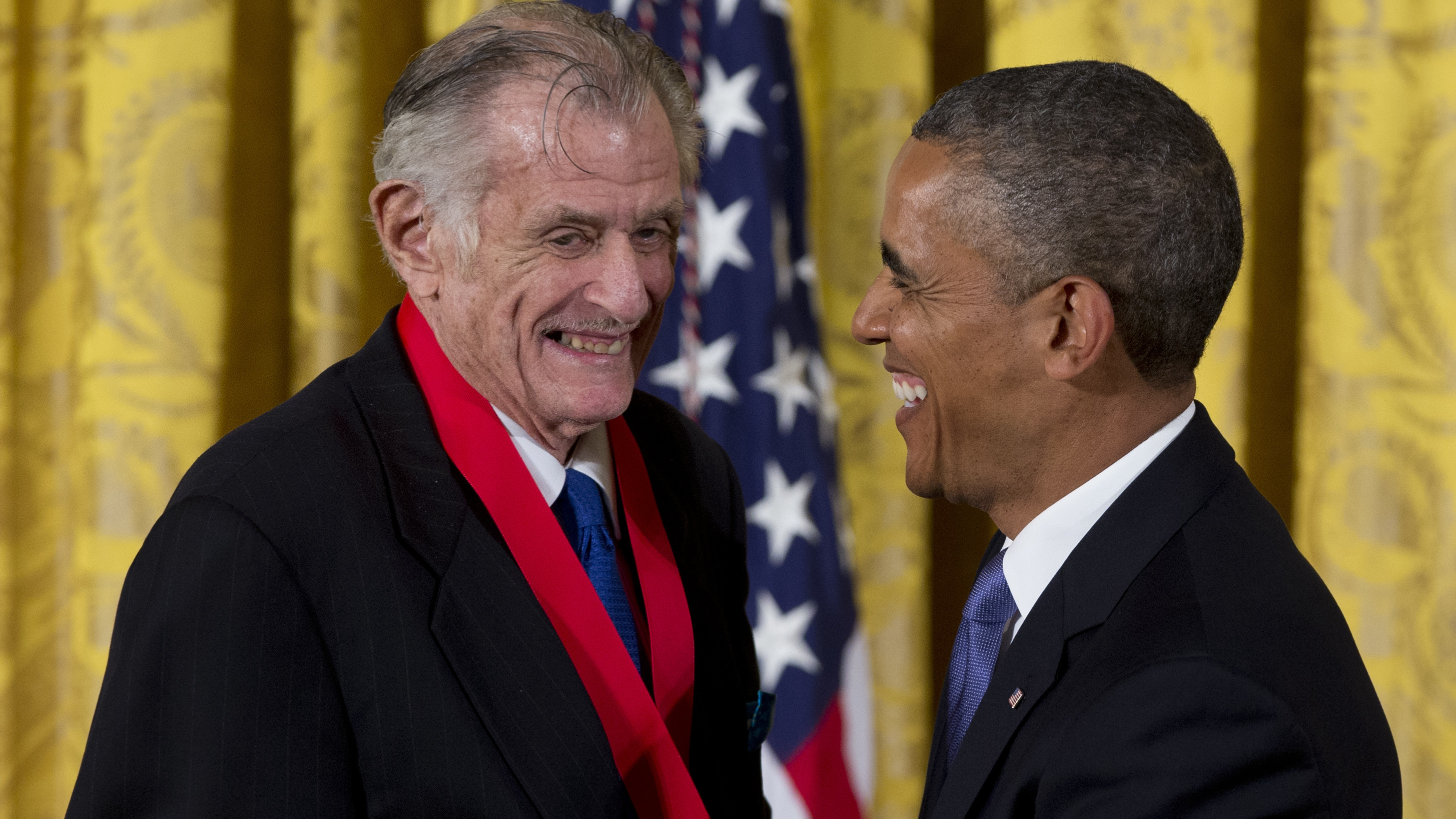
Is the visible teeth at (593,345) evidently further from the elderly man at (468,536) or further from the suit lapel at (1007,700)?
the suit lapel at (1007,700)

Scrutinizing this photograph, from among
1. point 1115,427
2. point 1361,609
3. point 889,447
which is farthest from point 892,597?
point 1115,427

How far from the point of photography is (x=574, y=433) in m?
1.47

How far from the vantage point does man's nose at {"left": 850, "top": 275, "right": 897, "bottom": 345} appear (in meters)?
1.48

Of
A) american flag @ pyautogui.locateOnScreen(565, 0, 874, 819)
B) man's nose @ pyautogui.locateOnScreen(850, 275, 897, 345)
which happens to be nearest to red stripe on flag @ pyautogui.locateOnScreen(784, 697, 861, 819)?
american flag @ pyautogui.locateOnScreen(565, 0, 874, 819)

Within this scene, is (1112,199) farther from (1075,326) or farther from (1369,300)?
(1369,300)

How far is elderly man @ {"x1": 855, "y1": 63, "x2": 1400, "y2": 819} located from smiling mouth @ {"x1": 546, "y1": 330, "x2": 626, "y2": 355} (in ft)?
1.09

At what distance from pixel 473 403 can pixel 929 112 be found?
2.14 ft

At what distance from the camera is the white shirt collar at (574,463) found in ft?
4.79

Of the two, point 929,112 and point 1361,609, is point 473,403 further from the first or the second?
point 1361,609

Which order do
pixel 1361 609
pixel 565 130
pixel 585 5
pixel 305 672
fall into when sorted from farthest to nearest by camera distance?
pixel 1361 609, pixel 585 5, pixel 565 130, pixel 305 672

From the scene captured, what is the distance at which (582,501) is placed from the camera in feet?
4.94

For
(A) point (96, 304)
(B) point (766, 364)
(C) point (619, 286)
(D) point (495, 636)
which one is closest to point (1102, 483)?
(C) point (619, 286)

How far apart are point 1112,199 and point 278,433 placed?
938 mm

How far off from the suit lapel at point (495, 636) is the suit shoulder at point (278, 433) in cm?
4
